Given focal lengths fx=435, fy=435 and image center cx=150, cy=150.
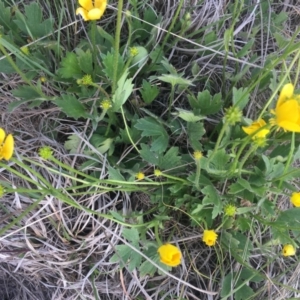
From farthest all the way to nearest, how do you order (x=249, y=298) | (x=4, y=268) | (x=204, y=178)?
(x=4, y=268) → (x=249, y=298) → (x=204, y=178)

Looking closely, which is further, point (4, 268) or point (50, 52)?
point (4, 268)

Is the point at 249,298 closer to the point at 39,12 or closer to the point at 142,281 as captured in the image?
the point at 142,281

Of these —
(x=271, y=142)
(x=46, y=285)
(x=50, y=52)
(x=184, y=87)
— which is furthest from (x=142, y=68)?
(x=46, y=285)

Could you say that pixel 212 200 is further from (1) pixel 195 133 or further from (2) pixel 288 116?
(2) pixel 288 116

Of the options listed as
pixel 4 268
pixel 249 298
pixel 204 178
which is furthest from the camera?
pixel 4 268

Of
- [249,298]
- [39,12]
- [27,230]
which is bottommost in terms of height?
[249,298]

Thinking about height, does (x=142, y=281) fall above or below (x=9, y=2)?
below

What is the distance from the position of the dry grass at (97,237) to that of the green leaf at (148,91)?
0.35ft

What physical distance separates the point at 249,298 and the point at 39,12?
860mm

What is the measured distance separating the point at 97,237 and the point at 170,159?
278 millimetres

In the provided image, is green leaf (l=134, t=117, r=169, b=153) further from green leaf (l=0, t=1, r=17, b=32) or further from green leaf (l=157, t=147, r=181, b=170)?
green leaf (l=0, t=1, r=17, b=32)

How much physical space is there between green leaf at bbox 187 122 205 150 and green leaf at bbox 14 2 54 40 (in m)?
0.41

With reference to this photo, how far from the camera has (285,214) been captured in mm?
1004

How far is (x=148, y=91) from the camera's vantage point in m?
1.02
